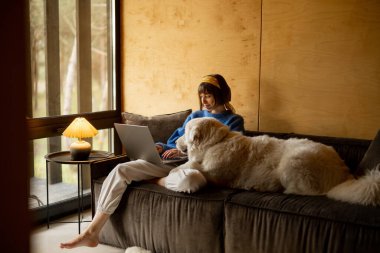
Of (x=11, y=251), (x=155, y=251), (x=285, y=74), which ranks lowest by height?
(x=155, y=251)

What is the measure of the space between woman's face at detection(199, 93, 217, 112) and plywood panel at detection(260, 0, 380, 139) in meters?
0.50

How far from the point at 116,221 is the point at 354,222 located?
160 centimetres

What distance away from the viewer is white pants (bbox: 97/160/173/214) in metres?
2.88

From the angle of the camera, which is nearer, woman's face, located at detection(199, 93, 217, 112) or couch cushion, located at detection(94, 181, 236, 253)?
couch cushion, located at detection(94, 181, 236, 253)

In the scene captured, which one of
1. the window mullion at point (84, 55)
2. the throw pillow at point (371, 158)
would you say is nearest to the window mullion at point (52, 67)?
the window mullion at point (84, 55)

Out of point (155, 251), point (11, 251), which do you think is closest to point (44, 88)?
point (155, 251)

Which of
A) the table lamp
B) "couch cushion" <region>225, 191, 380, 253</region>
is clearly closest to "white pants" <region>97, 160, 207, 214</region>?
"couch cushion" <region>225, 191, 380, 253</region>

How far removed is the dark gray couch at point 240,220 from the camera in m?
2.17

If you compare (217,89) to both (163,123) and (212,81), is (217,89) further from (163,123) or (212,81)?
(163,123)

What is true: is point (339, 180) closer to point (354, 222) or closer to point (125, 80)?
point (354, 222)

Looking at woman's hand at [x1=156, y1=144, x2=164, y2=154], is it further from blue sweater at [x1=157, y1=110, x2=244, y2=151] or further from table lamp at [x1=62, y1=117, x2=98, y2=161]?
table lamp at [x1=62, y1=117, x2=98, y2=161]

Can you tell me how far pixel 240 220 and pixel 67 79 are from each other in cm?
214

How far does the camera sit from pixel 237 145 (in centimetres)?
271

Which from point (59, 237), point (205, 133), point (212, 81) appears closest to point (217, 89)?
point (212, 81)
